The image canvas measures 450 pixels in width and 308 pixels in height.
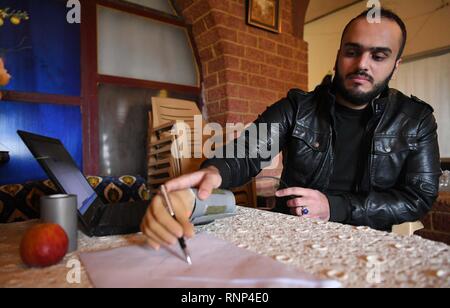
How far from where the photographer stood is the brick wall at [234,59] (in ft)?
7.99

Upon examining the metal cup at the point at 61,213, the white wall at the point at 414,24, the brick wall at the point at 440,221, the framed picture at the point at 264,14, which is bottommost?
the brick wall at the point at 440,221

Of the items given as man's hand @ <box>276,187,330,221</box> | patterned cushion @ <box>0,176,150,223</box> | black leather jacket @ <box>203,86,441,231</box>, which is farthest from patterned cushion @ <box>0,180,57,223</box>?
man's hand @ <box>276,187,330,221</box>

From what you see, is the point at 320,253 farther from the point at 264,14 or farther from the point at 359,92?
the point at 264,14

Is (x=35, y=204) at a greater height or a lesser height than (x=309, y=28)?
lesser

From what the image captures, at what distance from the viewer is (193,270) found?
0.46 meters

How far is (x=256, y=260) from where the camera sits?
49 centimetres

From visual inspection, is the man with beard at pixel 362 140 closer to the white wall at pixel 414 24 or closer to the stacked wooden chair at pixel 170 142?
the stacked wooden chair at pixel 170 142

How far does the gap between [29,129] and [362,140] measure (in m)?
2.03

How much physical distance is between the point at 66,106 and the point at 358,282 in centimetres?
218

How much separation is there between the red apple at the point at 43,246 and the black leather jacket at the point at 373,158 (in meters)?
0.57

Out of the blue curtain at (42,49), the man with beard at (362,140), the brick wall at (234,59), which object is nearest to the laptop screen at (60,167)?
the man with beard at (362,140)

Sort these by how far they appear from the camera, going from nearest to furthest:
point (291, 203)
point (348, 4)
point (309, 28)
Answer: point (291, 203)
point (348, 4)
point (309, 28)

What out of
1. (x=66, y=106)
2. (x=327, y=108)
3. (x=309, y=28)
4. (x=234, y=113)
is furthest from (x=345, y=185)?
(x=309, y=28)
